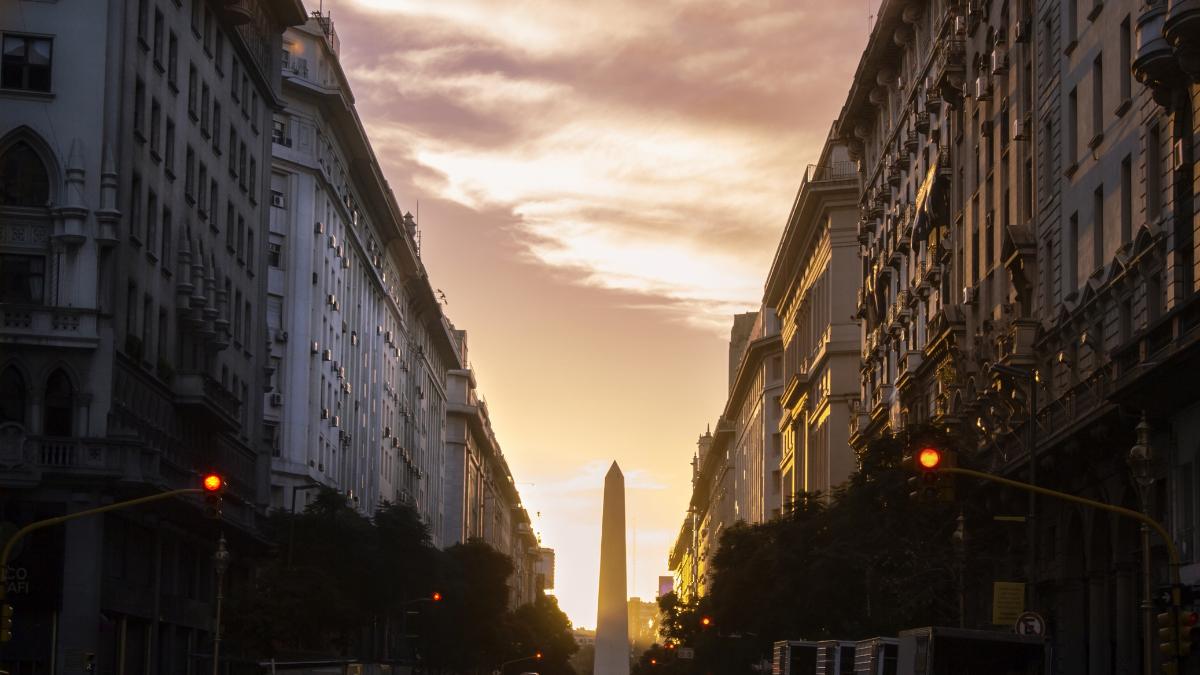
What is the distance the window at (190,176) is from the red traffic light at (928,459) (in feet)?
143

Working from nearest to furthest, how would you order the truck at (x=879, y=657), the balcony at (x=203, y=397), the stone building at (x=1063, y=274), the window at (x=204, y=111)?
the stone building at (x=1063, y=274) < the truck at (x=879, y=657) < the balcony at (x=203, y=397) < the window at (x=204, y=111)

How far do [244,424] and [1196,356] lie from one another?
5022 centimetres

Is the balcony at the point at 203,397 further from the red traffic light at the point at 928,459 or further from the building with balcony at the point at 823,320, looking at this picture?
the red traffic light at the point at 928,459

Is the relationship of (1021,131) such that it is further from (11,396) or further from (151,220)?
(11,396)

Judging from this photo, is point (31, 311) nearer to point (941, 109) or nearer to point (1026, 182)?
point (1026, 182)

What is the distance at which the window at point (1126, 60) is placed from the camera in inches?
1925

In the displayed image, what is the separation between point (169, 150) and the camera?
224ft

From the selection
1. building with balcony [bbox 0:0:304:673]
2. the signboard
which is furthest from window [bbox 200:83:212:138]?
the signboard

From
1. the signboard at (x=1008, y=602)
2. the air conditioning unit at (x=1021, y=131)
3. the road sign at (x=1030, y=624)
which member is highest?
the air conditioning unit at (x=1021, y=131)

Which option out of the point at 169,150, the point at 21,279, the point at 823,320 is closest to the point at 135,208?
the point at 169,150

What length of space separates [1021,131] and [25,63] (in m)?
30.0

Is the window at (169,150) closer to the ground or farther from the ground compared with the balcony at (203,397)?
farther from the ground

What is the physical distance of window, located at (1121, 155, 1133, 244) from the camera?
1934 inches

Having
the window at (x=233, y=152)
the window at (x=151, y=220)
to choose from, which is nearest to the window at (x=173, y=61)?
the window at (x=151, y=220)
